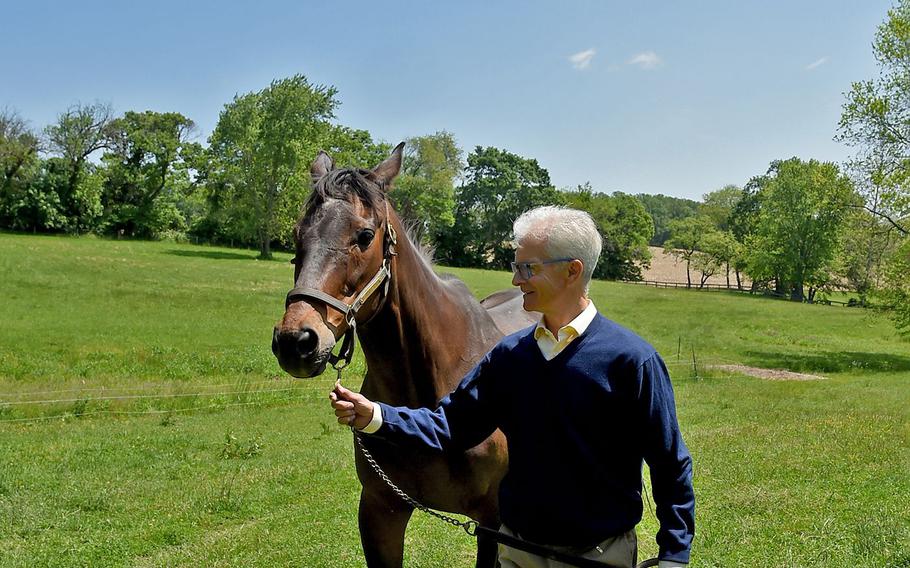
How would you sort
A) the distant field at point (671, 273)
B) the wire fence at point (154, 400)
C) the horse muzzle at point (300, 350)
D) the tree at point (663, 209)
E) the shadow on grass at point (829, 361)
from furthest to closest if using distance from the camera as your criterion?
1. the tree at point (663, 209)
2. the distant field at point (671, 273)
3. the shadow on grass at point (829, 361)
4. the wire fence at point (154, 400)
5. the horse muzzle at point (300, 350)

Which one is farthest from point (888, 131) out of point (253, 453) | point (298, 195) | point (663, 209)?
point (663, 209)

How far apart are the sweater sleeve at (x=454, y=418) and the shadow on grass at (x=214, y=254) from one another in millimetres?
→ 42231

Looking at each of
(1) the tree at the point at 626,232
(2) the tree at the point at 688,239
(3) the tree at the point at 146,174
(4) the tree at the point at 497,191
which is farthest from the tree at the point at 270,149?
(2) the tree at the point at 688,239

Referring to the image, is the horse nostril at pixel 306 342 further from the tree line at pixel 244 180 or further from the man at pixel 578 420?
the tree line at pixel 244 180

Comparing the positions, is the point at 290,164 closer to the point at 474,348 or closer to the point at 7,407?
the point at 7,407

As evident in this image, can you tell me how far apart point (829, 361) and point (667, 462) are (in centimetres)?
2386

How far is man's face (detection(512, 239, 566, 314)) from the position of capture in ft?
6.98

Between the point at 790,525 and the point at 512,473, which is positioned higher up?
the point at 512,473

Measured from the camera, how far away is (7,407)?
1029 cm

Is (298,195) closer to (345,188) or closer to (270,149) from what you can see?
(270,149)

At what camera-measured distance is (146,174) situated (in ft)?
198

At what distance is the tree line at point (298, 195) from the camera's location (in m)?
44.7

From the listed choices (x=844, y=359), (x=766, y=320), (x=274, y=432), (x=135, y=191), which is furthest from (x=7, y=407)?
(x=135, y=191)

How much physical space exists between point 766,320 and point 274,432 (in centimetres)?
3125
